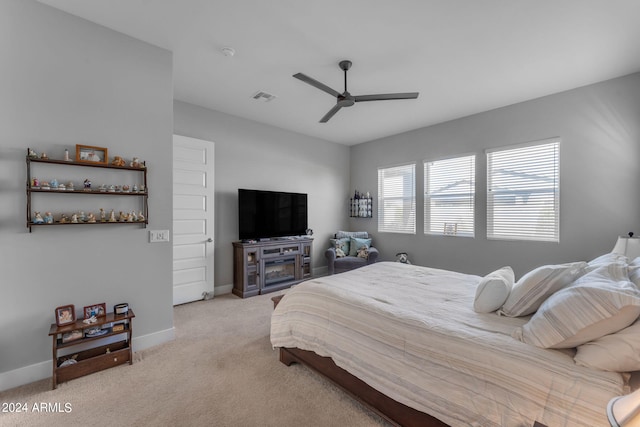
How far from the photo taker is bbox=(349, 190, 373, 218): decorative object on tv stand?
18.7 feet

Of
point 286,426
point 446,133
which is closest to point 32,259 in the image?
point 286,426

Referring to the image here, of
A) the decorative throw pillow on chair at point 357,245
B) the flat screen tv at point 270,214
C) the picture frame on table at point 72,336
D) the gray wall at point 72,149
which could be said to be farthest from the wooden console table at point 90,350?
the decorative throw pillow on chair at point 357,245

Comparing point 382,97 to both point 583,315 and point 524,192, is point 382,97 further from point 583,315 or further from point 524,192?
point 524,192

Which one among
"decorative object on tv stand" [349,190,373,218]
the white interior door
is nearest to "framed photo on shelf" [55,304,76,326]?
the white interior door

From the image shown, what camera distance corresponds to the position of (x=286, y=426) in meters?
1.62

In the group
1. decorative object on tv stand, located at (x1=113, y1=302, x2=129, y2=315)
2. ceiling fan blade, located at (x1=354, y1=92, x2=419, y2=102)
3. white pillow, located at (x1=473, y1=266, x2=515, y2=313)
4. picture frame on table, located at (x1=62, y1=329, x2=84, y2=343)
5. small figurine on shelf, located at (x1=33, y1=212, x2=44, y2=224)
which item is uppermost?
ceiling fan blade, located at (x1=354, y1=92, x2=419, y2=102)

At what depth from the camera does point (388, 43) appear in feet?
8.19

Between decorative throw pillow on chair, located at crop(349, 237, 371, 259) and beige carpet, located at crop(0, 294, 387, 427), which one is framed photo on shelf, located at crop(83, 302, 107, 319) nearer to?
beige carpet, located at crop(0, 294, 387, 427)

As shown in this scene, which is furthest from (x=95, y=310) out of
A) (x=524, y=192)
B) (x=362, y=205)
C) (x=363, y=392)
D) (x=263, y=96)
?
(x=524, y=192)

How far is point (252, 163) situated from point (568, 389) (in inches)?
173

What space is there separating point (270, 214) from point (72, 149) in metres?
2.68

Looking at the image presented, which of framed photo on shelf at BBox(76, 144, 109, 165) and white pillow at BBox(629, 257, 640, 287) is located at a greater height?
framed photo on shelf at BBox(76, 144, 109, 165)

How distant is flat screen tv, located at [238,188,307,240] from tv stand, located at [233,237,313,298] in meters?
0.17

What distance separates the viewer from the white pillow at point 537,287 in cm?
155
